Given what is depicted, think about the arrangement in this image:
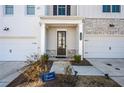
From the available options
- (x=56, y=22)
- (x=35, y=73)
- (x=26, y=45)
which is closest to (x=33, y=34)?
(x=26, y=45)

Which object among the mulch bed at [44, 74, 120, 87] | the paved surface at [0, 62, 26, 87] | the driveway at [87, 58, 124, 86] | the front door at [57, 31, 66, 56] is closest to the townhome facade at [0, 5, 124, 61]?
the front door at [57, 31, 66, 56]

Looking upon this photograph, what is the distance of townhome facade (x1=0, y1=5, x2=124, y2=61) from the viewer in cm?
2089

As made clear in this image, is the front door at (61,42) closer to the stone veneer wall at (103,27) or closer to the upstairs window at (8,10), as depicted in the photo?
the stone veneer wall at (103,27)

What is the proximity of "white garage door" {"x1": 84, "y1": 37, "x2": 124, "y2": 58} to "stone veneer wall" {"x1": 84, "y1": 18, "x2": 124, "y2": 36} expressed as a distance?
499 mm

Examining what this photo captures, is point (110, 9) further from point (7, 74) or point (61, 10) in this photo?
point (7, 74)

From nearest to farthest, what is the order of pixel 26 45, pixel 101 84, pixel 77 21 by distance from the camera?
pixel 101 84 → pixel 77 21 → pixel 26 45

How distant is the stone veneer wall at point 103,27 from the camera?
71.7ft

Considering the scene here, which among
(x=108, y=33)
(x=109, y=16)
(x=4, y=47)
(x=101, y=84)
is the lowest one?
(x=101, y=84)

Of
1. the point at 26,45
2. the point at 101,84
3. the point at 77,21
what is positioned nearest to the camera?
the point at 101,84

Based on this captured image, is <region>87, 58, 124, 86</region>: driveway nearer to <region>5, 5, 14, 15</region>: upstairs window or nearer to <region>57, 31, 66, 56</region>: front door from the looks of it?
<region>57, 31, 66, 56</region>: front door

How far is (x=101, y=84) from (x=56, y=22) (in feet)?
36.3

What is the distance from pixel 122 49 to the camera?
21922 mm

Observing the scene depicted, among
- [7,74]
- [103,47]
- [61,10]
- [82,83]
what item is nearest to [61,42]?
[61,10]

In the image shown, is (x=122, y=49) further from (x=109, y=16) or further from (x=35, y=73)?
(x=35, y=73)
